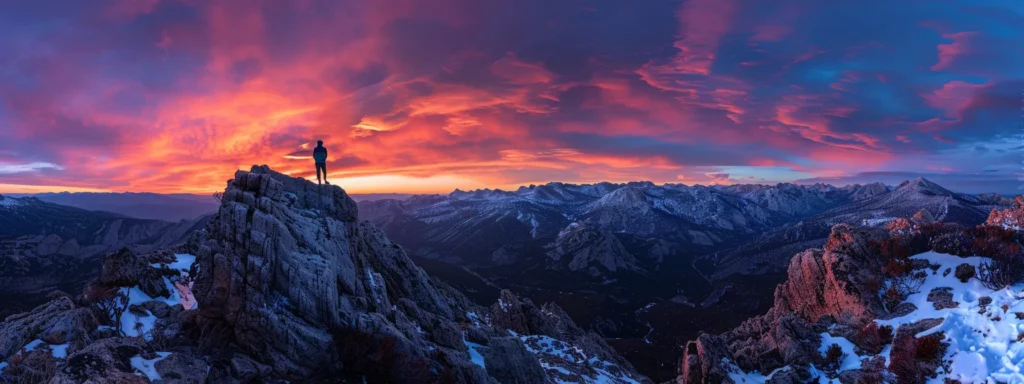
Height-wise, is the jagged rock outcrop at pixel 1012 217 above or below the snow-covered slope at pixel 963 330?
above

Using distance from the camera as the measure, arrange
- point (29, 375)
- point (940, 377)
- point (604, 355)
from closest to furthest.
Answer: point (29, 375)
point (940, 377)
point (604, 355)

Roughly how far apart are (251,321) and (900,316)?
59.2 m

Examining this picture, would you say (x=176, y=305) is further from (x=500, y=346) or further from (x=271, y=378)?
(x=500, y=346)

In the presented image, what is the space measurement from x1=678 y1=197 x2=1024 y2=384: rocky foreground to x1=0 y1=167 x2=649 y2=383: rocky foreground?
1045 inches

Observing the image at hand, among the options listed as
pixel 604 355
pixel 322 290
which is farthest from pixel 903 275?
pixel 322 290

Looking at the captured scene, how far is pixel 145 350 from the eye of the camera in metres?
23.3

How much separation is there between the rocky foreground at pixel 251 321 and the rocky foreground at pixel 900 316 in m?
26.5

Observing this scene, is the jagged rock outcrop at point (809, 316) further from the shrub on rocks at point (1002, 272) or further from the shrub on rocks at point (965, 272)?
the shrub on rocks at point (1002, 272)

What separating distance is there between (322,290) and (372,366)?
7423 millimetres

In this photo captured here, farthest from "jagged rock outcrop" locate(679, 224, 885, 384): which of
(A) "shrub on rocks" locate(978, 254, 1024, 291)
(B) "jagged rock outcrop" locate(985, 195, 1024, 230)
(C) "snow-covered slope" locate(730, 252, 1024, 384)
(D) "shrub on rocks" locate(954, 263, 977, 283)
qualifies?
(B) "jagged rock outcrop" locate(985, 195, 1024, 230)

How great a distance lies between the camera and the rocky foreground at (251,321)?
24.0 metres

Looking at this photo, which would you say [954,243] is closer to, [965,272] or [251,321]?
[965,272]

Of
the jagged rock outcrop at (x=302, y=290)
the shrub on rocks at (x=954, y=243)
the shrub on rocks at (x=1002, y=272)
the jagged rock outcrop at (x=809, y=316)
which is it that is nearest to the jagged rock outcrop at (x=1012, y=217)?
the shrub on rocks at (x=954, y=243)

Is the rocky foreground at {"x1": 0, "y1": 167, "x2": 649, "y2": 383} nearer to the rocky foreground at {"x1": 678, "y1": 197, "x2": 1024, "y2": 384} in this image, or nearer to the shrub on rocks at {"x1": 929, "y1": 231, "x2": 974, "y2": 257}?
the rocky foreground at {"x1": 678, "y1": 197, "x2": 1024, "y2": 384}
